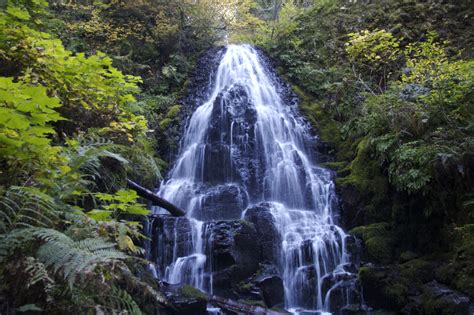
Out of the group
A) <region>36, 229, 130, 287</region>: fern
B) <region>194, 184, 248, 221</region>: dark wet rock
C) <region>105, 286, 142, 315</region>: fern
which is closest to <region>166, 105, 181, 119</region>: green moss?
<region>194, 184, 248, 221</region>: dark wet rock

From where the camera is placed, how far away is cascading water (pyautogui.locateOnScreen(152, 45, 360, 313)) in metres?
7.95

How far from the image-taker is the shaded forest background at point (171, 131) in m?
2.41

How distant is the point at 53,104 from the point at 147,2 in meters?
13.5

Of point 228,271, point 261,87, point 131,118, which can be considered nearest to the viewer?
point 131,118

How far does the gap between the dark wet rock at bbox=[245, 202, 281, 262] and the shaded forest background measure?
1936mm

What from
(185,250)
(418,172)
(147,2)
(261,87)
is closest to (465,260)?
(418,172)

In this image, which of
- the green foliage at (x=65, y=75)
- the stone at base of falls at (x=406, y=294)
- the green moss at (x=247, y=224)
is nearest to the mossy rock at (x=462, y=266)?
the stone at base of falls at (x=406, y=294)

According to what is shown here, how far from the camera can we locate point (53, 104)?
287 centimetres

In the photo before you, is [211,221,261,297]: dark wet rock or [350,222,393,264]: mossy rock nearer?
[211,221,261,297]: dark wet rock

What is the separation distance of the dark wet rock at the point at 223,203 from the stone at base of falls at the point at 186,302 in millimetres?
2940

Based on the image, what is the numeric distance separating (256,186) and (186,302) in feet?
16.1

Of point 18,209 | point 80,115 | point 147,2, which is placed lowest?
point 18,209

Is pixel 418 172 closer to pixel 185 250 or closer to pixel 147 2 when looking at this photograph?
pixel 185 250

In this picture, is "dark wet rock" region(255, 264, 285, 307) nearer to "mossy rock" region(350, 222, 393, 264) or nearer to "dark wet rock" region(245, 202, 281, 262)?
"dark wet rock" region(245, 202, 281, 262)
